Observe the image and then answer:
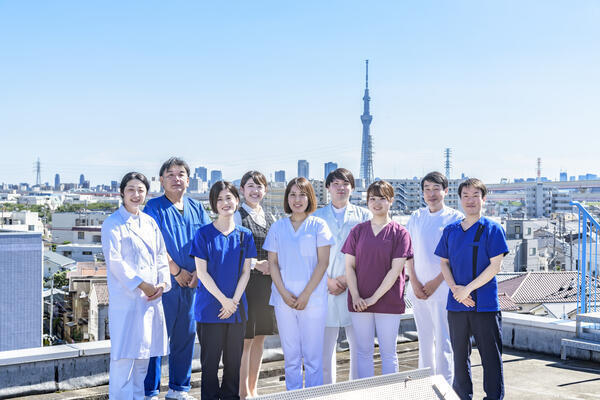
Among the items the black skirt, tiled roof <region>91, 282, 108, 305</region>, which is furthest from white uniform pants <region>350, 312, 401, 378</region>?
tiled roof <region>91, 282, 108, 305</region>

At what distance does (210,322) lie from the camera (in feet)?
11.5

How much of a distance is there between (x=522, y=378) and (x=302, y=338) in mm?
1969

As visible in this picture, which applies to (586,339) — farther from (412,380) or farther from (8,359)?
(8,359)

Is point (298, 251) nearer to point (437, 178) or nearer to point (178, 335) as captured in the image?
point (178, 335)

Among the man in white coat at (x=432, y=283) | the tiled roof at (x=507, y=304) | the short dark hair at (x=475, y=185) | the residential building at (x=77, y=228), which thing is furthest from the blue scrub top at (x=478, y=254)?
the residential building at (x=77, y=228)

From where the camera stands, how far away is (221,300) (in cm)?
349

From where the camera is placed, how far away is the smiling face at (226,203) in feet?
11.8

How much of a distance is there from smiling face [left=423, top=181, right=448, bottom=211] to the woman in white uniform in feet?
2.53

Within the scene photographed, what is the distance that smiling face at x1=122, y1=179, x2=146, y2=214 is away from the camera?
Answer: 3.54 m

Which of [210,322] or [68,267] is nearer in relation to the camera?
[210,322]

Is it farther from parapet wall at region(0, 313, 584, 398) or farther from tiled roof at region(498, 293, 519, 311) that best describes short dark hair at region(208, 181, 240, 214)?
tiled roof at region(498, 293, 519, 311)

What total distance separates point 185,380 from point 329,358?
3.09 ft

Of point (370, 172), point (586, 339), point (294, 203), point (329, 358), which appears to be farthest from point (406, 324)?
point (370, 172)

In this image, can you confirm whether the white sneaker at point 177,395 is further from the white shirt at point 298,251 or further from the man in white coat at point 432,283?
the man in white coat at point 432,283
